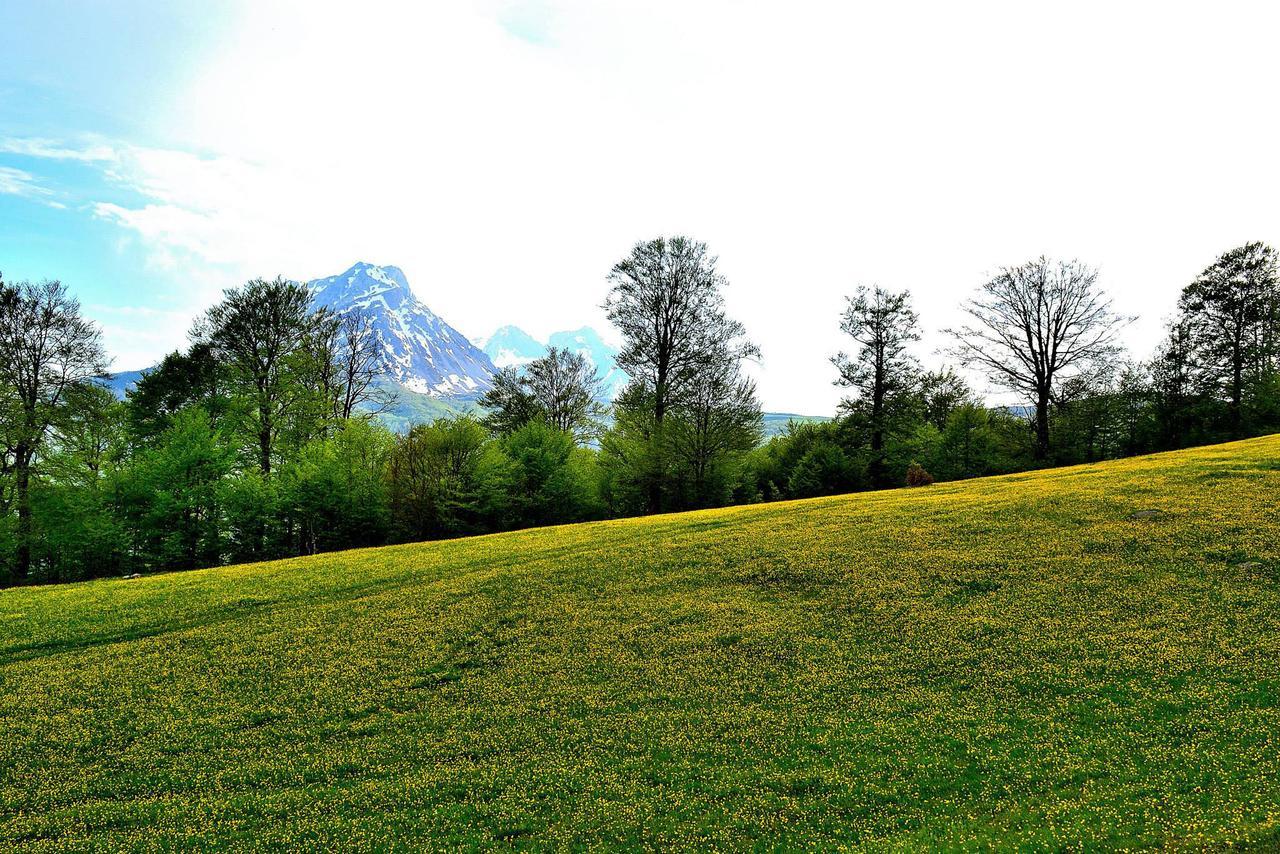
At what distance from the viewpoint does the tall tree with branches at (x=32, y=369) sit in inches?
1802

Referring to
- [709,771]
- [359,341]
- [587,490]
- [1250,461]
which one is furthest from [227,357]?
[1250,461]

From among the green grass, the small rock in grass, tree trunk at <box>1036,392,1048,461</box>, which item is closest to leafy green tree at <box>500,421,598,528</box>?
the green grass

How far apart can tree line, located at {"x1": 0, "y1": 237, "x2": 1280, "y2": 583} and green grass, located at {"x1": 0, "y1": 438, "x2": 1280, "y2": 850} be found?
23.6 metres

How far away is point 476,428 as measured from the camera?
57.6 meters

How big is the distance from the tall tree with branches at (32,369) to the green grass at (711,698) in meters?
24.7

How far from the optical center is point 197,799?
42.5 feet

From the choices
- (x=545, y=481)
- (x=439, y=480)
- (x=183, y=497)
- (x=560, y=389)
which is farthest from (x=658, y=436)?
(x=183, y=497)

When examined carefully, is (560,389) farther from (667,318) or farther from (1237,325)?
(1237,325)

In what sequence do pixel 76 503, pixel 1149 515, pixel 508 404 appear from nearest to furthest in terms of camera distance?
1. pixel 1149 515
2. pixel 76 503
3. pixel 508 404

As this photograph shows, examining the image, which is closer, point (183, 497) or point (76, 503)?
point (76, 503)

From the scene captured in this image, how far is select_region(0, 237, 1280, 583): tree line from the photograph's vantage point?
48938 mm

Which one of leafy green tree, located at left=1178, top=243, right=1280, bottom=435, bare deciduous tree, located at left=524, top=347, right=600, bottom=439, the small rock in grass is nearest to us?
the small rock in grass

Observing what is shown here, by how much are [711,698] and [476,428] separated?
4579cm

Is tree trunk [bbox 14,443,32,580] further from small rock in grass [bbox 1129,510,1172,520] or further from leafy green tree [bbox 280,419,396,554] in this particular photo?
small rock in grass [bbox 1129,510,1172,520]
